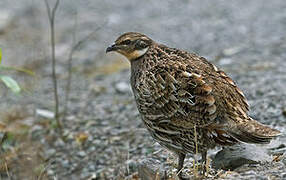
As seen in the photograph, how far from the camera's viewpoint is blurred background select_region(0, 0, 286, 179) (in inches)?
326

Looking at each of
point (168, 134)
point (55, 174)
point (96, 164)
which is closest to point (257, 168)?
point (168, 134)

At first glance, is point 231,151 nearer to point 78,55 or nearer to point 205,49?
point 205,49

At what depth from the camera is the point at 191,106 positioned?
5914 mm

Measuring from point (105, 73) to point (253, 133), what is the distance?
639 centimetres

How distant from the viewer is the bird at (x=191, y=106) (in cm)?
579

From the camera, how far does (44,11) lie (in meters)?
15.1

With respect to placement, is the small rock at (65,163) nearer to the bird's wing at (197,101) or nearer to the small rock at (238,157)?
the bird's wing at (197,101)

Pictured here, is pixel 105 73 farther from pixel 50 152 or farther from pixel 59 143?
pixel 50 152

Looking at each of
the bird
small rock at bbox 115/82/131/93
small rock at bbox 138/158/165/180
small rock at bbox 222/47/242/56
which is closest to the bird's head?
the bird

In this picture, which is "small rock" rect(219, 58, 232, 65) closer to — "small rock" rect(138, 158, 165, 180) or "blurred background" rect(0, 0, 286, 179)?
"blurred background" rect(0, 0, 286, 179)

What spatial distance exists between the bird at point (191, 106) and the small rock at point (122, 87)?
393 centimetres

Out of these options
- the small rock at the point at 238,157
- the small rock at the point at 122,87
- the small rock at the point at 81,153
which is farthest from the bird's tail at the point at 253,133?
the small rock at the point at 122,87

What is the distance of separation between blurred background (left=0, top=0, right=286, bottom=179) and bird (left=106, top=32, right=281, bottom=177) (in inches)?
21.2

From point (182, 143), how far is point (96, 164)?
2.53m
